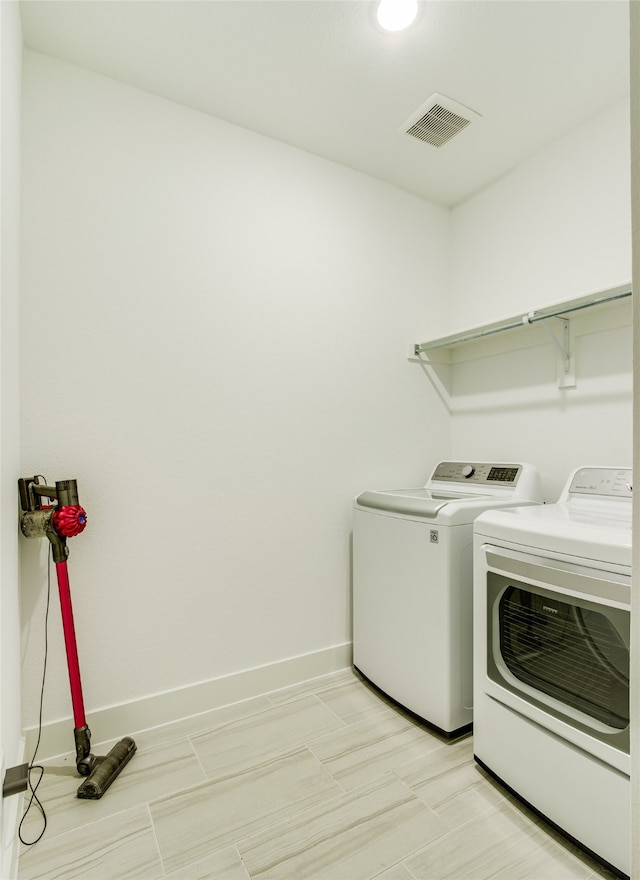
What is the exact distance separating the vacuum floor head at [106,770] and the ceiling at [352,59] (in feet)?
7.90

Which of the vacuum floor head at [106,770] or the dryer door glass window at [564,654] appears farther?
the vacuum floor head at [106,770]

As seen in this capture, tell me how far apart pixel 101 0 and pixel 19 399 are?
1291mm

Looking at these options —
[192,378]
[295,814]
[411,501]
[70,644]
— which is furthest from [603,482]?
[70,644]

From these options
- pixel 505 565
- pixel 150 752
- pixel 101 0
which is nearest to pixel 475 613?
pixel 505 565

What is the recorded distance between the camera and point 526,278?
7.38 feet

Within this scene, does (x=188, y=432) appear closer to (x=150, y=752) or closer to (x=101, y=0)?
(x=150, y=752)

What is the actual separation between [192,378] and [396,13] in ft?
4.59

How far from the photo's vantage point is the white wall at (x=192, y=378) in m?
1.64

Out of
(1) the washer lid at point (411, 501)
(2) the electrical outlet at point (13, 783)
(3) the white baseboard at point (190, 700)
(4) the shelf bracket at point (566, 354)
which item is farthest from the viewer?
(4) the shelf bracket at point (566, 354)

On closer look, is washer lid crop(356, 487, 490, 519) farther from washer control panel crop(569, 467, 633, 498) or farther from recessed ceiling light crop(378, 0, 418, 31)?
recessed ceiling light crop(378, 0, 418, 31)

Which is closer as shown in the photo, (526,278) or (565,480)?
(565,480)

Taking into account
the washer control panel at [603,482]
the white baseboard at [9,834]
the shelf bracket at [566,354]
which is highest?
the shelf bracket at [566,354]

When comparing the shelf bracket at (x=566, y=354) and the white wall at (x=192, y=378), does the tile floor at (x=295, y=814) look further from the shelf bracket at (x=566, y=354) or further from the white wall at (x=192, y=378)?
the shelf bracket at (x=566, y=354)

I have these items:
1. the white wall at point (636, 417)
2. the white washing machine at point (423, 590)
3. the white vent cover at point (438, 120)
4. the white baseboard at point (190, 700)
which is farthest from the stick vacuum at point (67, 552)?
the white vent cover at point (438, 120)
